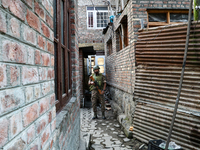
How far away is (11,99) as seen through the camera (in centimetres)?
57

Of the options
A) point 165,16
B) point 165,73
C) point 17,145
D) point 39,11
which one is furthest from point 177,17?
point 17,145

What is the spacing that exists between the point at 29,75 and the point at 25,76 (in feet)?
0.15

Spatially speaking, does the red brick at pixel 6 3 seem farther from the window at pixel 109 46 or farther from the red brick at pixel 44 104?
the window at pixel 109 46

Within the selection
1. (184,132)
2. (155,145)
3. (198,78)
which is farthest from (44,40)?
(184,132)

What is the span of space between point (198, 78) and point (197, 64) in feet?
0.90

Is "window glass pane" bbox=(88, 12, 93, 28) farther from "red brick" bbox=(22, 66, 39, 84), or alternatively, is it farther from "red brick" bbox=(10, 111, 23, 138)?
"red brick" bbox=(10, 111, 23, 138)

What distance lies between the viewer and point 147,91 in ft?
12.3

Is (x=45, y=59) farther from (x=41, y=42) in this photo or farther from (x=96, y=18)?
(x=96, y=18)

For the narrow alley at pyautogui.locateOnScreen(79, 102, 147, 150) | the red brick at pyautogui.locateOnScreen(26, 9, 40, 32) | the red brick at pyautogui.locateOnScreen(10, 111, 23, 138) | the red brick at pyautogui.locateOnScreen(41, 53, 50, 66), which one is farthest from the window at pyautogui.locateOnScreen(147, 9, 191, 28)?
the red brick at pyautogui.locateOnScreen(10, 111, 23, 138)

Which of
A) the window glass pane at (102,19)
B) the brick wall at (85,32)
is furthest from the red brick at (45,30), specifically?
the window glass pane at (102,19)

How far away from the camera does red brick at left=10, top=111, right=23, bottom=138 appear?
570mm

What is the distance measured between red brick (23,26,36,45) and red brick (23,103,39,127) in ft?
1.08

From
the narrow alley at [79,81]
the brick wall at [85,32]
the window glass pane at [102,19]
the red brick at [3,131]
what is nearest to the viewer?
the red brick at [3,131]

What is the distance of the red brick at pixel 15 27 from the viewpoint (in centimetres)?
59
